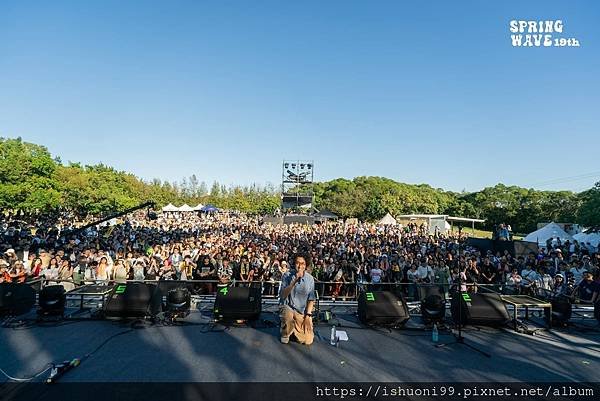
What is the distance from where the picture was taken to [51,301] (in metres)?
6.25

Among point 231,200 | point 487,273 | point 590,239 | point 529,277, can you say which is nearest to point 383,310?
point 529,277

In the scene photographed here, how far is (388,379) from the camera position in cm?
425

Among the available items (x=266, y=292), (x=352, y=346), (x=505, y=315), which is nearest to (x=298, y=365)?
(x=352, y=346)

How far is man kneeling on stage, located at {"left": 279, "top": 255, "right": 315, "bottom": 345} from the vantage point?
5398mm

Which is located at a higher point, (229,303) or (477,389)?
(229,303)

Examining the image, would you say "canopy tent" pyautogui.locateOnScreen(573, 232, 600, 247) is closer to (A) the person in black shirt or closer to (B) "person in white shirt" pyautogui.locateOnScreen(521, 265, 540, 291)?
(A) the person in black shirt

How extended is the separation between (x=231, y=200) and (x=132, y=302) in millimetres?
68222

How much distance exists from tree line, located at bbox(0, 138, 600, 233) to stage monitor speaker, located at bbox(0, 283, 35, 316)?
3144 cm

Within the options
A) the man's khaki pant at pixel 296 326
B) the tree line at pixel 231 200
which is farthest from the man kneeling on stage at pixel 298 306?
the tree line at pixel 231 200

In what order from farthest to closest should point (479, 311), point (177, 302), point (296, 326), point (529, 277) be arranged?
point (529, 277)
point (177, 302)
point (479, 311)
point (296, 326)

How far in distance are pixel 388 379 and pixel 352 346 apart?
1120mm

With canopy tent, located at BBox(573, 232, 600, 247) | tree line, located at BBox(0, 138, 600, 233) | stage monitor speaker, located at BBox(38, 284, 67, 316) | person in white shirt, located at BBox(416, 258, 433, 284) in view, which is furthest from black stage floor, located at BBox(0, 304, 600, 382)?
tree line, located at BBox(0, 138, 600, 233)

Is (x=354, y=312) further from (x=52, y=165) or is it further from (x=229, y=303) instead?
(x=52, y=165)

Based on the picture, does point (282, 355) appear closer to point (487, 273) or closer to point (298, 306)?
point (298, 306)
